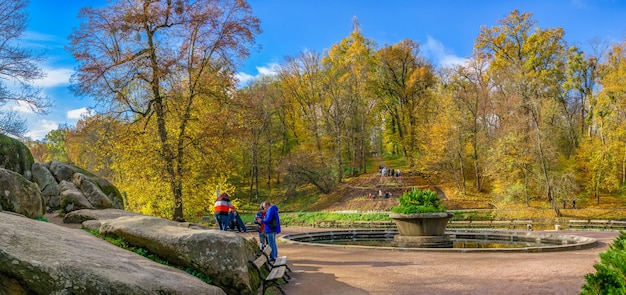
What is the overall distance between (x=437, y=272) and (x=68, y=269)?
25.1ft

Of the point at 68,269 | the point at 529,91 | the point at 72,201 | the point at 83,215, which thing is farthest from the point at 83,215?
the point at 529,91

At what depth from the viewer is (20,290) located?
4527mm

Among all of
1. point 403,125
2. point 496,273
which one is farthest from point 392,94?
point 496,273

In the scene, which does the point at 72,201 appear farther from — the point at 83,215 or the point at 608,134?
the point at 608,134

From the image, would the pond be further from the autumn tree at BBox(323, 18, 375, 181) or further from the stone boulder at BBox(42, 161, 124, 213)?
the autumn tree at BBox(323, 18, 375, 181)

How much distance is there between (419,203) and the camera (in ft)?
51.1

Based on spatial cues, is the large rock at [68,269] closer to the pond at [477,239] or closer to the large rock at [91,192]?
the large rock at [91,192]

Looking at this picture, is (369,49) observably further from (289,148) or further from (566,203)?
(566,203)

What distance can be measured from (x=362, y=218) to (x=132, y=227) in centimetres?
2580

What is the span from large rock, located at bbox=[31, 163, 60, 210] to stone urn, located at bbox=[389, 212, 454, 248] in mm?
10712

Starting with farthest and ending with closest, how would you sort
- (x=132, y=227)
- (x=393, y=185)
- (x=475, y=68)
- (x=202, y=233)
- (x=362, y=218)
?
(x=475, y=68), (x=393, y=185), (x=362, y=218), (x=132, y=227), (x=202, y=233)

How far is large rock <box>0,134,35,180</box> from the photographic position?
11.5 meters

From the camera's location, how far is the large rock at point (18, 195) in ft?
27.8

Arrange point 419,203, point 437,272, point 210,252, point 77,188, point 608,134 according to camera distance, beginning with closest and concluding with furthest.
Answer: point 210,252 < point 437,272 < point 77,188 < point 419,203 < point 608,134
